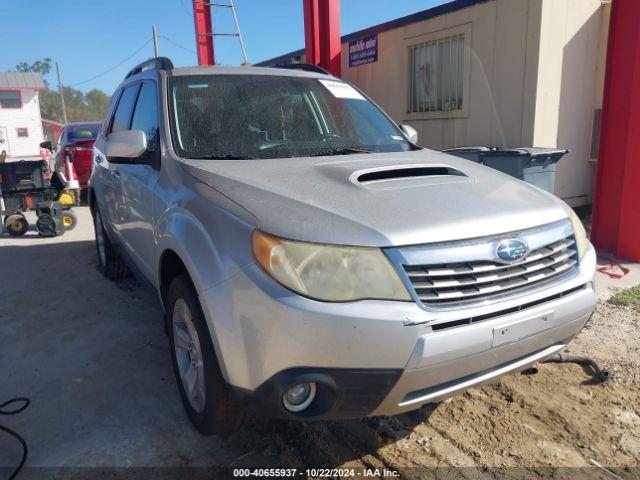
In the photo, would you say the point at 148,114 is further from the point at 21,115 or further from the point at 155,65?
the point at 21,115

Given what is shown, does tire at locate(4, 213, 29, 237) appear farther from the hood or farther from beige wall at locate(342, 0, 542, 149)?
beige wall at locate(342, 0, 542, 149)

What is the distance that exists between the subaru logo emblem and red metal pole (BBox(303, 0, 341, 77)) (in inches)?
269

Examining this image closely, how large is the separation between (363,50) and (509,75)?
329cm

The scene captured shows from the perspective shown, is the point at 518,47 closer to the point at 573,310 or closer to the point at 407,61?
the point at 407,61

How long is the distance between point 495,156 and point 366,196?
14.0ft

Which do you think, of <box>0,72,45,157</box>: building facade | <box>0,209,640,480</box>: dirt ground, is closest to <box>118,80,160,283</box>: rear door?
<box>0,209,640,480</box>: dirt ground

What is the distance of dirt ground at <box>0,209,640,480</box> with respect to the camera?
7.73 feet

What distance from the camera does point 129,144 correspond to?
2.80 m

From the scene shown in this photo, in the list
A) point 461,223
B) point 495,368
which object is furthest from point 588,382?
point 461,223

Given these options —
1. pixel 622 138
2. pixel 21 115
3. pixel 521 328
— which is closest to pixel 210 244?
pixel 521 328

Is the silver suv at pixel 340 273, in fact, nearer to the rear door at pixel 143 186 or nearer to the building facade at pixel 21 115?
the rear door at pixel 143 186

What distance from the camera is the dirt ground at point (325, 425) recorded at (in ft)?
7.73

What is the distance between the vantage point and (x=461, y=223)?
6.47 ft

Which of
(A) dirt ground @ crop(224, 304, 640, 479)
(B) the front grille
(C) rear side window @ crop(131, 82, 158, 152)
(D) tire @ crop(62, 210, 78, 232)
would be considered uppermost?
(C) rear side window @ crop(131, 82, 158, 152)
